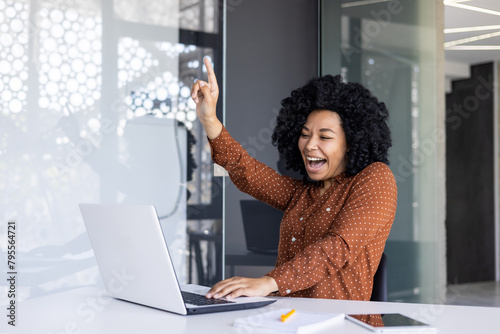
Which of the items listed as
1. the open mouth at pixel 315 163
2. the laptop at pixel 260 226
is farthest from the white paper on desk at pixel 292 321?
the laptop at pixel 260 226

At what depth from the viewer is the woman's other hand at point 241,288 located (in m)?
1.66

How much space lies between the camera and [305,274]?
1806mm

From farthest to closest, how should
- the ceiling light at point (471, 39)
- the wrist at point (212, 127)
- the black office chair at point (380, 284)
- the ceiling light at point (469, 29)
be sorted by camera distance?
the ceiling light at point (471, 39), the ceiling light at point (469, 29), the wrist at point (212, 127), the black office chair at point (380, 284)

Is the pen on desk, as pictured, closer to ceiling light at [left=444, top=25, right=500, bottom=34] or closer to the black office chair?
the black office chair

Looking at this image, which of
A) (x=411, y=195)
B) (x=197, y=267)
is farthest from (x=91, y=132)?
(x=411, y=195)

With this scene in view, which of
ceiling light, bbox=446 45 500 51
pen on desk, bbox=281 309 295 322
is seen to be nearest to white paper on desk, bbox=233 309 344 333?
pen on desk, bbox=281 309 295 322

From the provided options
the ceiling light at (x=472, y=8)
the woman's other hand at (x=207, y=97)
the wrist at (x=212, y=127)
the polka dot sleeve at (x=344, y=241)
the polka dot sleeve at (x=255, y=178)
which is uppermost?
the ceiling light at (x=472, y=8)

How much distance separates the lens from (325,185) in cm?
229

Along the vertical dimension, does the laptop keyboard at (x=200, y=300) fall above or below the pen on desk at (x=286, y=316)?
below

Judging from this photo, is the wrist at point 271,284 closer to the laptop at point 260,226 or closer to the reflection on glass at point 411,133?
the laptop at point 260,226

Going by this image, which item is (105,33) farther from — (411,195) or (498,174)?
(498,174)

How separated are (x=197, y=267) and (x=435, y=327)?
2.16 m

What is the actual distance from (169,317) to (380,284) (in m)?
0.80

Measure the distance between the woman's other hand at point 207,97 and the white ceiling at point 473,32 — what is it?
333cm
